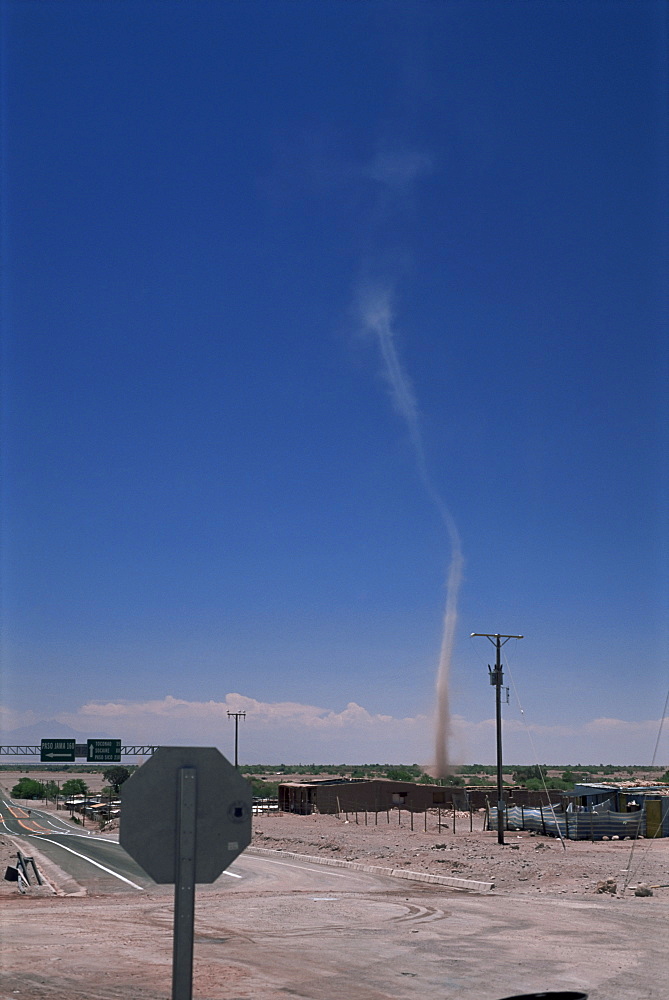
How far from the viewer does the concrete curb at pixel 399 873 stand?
30.1 m

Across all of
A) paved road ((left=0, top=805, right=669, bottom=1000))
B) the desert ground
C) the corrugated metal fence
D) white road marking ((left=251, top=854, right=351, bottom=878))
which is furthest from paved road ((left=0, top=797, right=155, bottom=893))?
the corrugated metal fence

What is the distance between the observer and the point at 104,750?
71.8 m

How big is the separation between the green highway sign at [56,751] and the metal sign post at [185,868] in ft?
231

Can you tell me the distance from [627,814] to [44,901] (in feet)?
114

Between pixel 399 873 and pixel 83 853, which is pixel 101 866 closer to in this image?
pixel 83 853

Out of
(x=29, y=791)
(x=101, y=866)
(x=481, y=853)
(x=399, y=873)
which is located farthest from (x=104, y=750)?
(x=29, y=791)

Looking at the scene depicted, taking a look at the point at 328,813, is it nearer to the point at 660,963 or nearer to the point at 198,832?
the point at 660,963

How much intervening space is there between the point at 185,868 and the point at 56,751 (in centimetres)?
7164

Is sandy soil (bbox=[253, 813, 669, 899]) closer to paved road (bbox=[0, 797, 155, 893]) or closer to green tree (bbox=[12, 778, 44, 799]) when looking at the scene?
paved road (bbox=[0, 797, 155, 893])

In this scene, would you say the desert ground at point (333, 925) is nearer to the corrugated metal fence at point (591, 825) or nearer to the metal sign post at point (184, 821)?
the corrugated metal fence at point (591, 825)

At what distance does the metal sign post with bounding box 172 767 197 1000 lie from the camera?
5.53 meters

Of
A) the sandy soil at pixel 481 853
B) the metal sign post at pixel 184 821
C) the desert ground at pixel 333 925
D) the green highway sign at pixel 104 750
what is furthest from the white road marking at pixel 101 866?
the metal sign post at pixel 184 821

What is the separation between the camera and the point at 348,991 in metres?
13.3

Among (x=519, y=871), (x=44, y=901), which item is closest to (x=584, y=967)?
(x=44, y=901)
